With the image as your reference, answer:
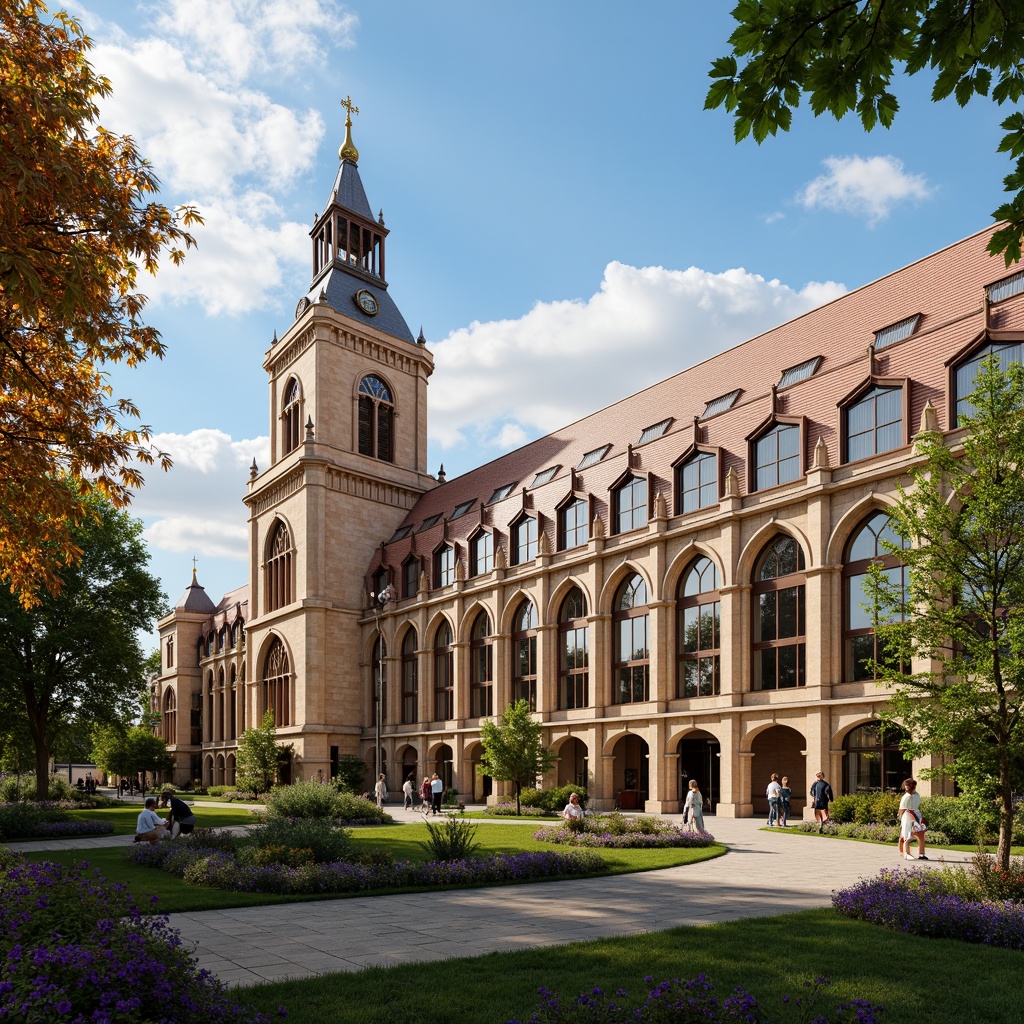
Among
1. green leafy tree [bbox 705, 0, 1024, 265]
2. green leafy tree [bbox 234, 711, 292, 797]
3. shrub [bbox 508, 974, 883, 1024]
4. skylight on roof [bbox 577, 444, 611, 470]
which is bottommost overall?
green leafy tree [bbox 234, 711, 292, 797]

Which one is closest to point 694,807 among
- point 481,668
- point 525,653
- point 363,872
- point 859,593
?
point 859,593

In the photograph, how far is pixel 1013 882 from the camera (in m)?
12.5

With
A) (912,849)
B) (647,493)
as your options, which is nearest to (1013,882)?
(912,849)

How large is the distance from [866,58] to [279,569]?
59.9 m

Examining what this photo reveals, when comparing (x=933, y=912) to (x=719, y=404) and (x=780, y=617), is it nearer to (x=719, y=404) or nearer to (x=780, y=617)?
(x=780, y=617)

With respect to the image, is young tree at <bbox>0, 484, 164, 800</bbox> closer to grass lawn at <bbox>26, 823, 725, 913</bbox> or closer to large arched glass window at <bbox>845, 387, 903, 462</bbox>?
grass lawn at <bbox>26, 823, 725, 913</bbox>

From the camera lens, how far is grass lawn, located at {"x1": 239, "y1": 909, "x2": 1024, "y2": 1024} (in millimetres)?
7867

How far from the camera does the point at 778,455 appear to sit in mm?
34219

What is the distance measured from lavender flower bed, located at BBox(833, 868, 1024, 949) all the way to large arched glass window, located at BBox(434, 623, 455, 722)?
130 feet

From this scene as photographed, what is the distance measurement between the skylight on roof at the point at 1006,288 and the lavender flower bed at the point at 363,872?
75.0ft

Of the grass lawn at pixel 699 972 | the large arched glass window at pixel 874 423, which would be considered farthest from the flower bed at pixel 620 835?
the large arched glass window at pixel 874 423

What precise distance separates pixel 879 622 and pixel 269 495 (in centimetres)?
5348

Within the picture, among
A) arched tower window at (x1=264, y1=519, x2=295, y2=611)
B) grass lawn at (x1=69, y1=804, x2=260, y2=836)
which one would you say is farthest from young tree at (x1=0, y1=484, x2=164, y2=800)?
arched tower window at (x1=264, y1=519, x2=295, y2=611)

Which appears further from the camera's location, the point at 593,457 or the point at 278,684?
the point at 278,684
